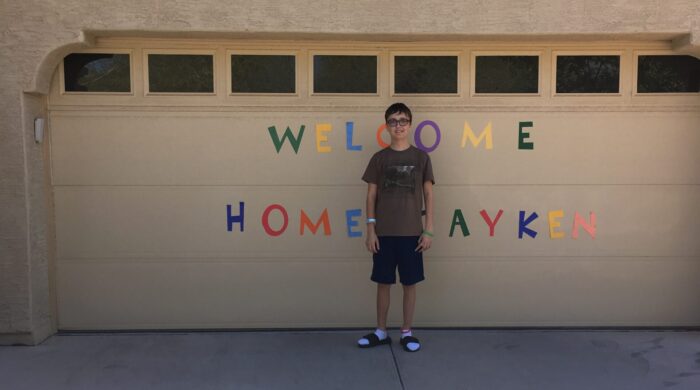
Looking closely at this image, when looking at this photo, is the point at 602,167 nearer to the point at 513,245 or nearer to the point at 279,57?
the point at 513,245

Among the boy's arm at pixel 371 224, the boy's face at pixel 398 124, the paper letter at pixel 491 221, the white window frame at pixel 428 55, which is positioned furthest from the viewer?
the paper letter at pixel 491 221

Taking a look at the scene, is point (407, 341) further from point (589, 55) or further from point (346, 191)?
point (589, 55)

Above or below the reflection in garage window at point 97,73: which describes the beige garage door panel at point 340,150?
below

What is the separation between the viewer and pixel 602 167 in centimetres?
482

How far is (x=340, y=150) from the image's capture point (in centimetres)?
478

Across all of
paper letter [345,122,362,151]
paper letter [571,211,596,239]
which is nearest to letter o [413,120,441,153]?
paper letter [345,122,362,151]

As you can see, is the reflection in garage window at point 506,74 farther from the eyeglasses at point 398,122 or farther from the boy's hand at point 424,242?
the boy's hand at point 424,242

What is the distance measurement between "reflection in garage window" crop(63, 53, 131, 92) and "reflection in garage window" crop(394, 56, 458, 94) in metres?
2.17

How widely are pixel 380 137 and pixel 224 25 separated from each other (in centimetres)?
147

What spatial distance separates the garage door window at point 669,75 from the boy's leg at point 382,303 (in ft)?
8.51

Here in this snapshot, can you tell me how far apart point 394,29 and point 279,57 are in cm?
96

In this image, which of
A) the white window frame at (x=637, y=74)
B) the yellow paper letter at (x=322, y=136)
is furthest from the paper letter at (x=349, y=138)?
the white window frame at (x=637, y=74)

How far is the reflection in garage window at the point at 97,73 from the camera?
467 cm

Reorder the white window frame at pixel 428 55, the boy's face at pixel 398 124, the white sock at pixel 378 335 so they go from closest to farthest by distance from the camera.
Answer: the boy's face at pixel 398 124, the white sock at pixel 378 335, the white window frame at pixel 428 55
